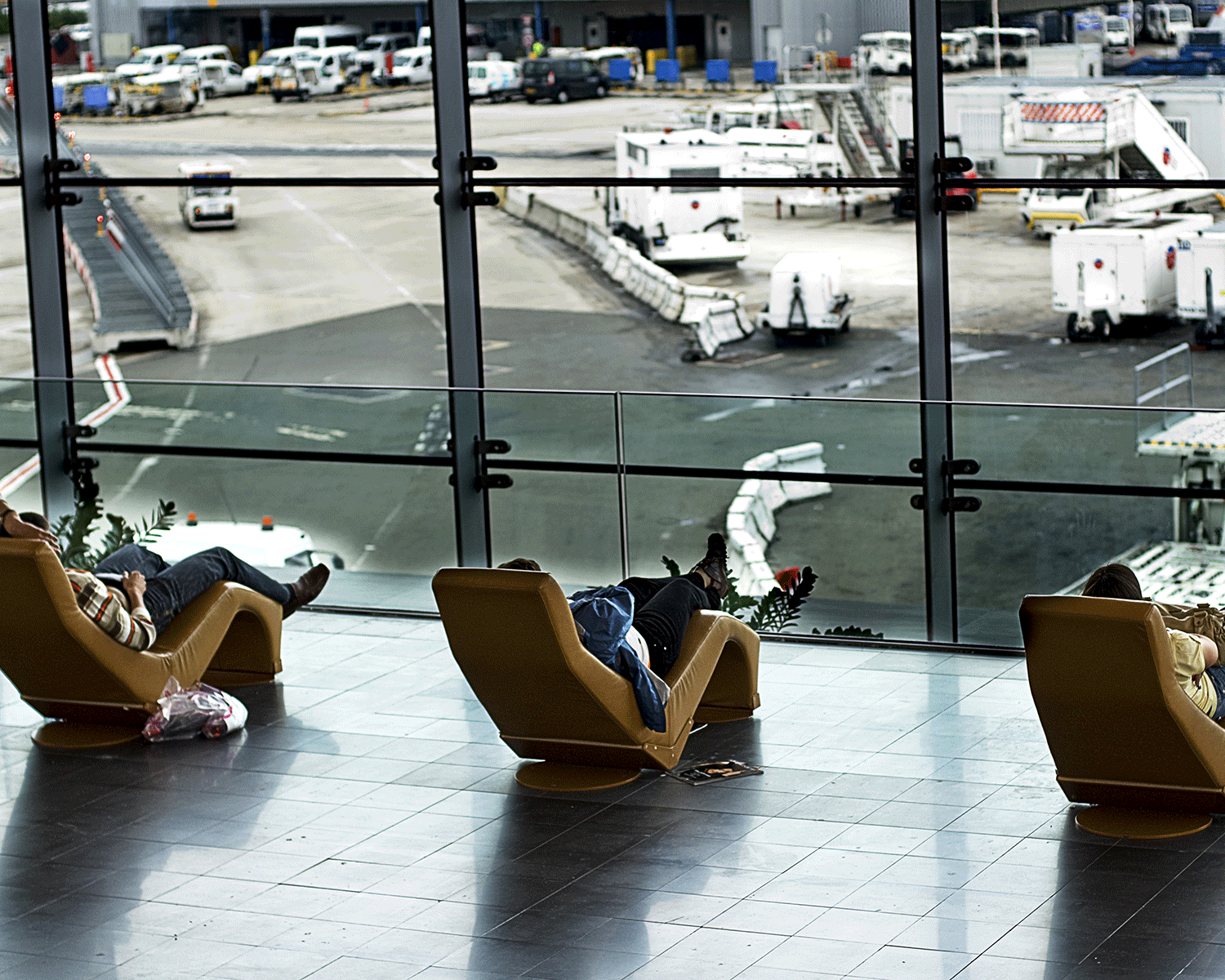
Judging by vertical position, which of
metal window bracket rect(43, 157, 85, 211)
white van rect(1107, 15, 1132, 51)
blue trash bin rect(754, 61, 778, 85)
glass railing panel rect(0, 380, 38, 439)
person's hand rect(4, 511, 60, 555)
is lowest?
person's hand rect(4, 511, 60, 555)

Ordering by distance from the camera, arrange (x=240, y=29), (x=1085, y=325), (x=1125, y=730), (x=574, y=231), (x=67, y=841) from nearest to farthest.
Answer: (x=1125, y=730) < (x=67, y=841) < (x=240, y=29) < (x=1085, y=325) < (x=574, y=231)

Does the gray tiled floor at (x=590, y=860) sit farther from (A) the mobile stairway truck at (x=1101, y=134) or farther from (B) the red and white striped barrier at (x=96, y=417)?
(A) the mobile stairway truck at (x=1101, y=134)

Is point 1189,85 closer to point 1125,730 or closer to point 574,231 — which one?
point 1125,730

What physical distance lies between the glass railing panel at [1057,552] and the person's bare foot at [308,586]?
2476 mm

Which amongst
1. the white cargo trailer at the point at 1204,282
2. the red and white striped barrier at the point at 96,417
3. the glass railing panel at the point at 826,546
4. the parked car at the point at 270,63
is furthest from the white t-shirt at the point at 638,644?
the white cargo trailer at the point at 1204,282

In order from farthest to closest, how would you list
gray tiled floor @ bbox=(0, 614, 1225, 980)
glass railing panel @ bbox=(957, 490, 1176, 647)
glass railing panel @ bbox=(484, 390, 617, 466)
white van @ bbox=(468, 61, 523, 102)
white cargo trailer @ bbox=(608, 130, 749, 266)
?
white cargo trailer @ bbox=(608, 130, 749, 266), white van @ bbox=(468, 61, 523, 102), glass railing panel @ bbox=(484, 390, 617, 466), glass railing panel @ bbox=(957, 490, 1176, 647), gray tiled floor @ bbox=(0, 614, 1225, 980)

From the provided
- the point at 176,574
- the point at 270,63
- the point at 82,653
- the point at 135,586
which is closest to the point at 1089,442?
the point at 176,574

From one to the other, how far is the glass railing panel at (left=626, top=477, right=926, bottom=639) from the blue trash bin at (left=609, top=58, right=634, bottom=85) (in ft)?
20.8

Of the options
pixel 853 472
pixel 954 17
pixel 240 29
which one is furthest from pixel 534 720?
pixel 240 29

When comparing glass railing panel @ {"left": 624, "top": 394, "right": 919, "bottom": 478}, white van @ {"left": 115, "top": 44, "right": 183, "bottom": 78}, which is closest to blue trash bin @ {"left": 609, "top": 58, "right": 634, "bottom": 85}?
white van @ {"left": 115, "top": 44, "right": 183, "bottom": 78}

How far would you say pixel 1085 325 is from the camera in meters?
36.3

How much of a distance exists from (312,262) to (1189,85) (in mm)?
39778

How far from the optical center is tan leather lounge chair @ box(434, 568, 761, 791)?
5008 millimetres

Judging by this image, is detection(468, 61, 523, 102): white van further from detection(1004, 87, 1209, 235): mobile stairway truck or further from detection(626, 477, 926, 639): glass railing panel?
detection(1004, 87, 1209, 235): mobile stairway truck
